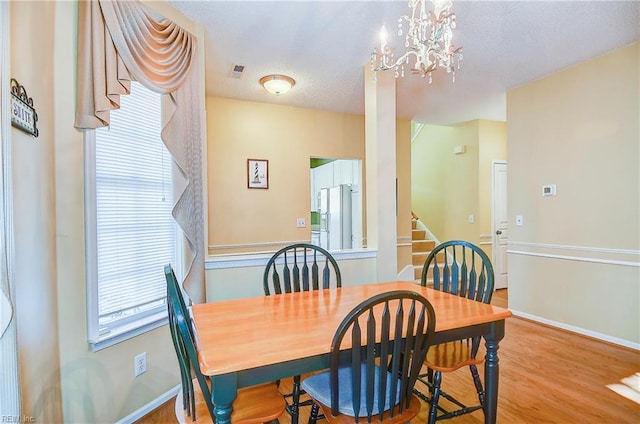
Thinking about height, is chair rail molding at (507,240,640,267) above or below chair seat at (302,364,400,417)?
above

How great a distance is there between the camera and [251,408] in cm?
138

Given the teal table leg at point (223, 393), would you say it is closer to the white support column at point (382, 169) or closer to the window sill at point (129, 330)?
the window sill at point (129, 330)

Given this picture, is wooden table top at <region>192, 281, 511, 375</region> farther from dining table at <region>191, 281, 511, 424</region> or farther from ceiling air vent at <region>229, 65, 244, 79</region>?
ceiling air vent at <region>229, 65, 244, 79</region>

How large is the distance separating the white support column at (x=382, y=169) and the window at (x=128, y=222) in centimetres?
170

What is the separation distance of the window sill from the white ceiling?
2028mm

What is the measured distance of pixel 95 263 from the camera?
5.85 feet

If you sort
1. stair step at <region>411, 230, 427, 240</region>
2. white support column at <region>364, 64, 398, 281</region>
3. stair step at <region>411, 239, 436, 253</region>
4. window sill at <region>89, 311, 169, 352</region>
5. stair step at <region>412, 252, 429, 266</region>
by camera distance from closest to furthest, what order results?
window sill at <region>89, 311, 169, 352</region>
white support column at <region>364, 64, 398, 281</region>
stair step at <region>412, 252, 429, 266</region>
stair step at <region>411, 239, 436, 253</region>
stair step at <region>411, 230, 427, 240</region>

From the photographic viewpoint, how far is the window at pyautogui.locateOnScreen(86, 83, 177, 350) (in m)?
1.80

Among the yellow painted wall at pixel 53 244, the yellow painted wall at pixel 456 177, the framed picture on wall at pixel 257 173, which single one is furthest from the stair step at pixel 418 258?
the yellow painted wall at pixel 53 244

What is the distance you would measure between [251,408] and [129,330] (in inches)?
39.1

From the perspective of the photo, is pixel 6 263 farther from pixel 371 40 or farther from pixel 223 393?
pixel 371 40

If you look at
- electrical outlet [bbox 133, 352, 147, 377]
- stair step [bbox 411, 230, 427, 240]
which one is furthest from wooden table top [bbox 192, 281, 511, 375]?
stair step [bbox 411, 230, 427, 240]

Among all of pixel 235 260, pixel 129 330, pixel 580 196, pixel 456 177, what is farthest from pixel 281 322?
pixel 456 177

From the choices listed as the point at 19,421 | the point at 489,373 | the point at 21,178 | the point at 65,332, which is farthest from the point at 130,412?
the point at 489,373
